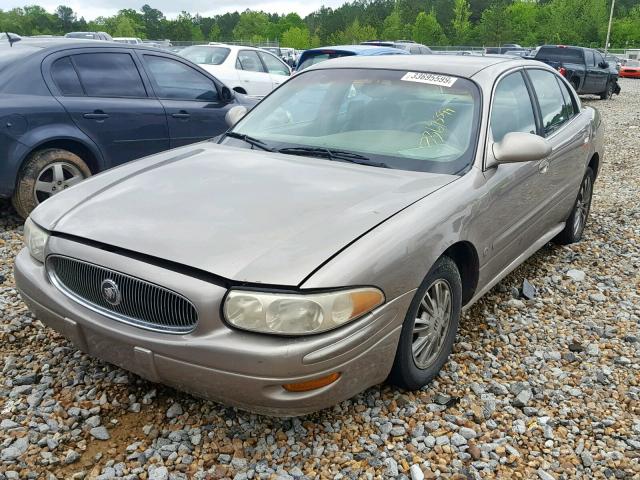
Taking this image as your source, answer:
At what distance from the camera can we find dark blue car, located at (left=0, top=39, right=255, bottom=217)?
5027 mm

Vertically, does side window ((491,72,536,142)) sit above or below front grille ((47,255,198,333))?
above

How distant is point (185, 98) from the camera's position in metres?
6.33

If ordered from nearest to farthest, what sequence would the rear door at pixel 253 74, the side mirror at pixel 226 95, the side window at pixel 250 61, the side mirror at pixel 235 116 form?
the side mirror at pixel 235 116
the side mirror at pixel 226 95
the rear door at pixel 253 74
the side window at pixel 250 61

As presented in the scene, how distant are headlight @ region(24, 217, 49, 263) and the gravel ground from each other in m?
0.66

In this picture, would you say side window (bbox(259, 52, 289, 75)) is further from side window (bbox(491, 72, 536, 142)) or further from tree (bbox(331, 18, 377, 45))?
tree (bbox(331, 18, 377, 45))

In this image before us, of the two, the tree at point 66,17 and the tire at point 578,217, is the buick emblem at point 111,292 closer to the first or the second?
the tire at point 578,217

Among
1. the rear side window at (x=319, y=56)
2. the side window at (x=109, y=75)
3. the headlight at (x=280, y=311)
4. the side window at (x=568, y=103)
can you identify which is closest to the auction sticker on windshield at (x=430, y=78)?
the side window at (x=568, y=103)

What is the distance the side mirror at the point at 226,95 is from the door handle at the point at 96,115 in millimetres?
1474

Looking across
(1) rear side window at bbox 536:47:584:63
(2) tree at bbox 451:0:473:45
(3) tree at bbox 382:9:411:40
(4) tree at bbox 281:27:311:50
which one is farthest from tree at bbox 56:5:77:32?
(1) rear side window at bbox 536:47:584:63

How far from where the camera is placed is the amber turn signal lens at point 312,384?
2256 mm

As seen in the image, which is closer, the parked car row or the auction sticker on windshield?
the auction sticker on windshield

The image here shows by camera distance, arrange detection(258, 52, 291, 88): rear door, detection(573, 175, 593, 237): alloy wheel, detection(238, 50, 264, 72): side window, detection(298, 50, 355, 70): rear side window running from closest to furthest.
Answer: detection(573, 175, 593, 237): alloy wheel
detection(298, 50, 355, 70): rear side window
detection(238, 50, 264, 72): side window
detection(258, 52, 291, 88): rear door

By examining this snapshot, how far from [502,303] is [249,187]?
6.91 ft

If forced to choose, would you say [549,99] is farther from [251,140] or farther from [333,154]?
[251,140]
